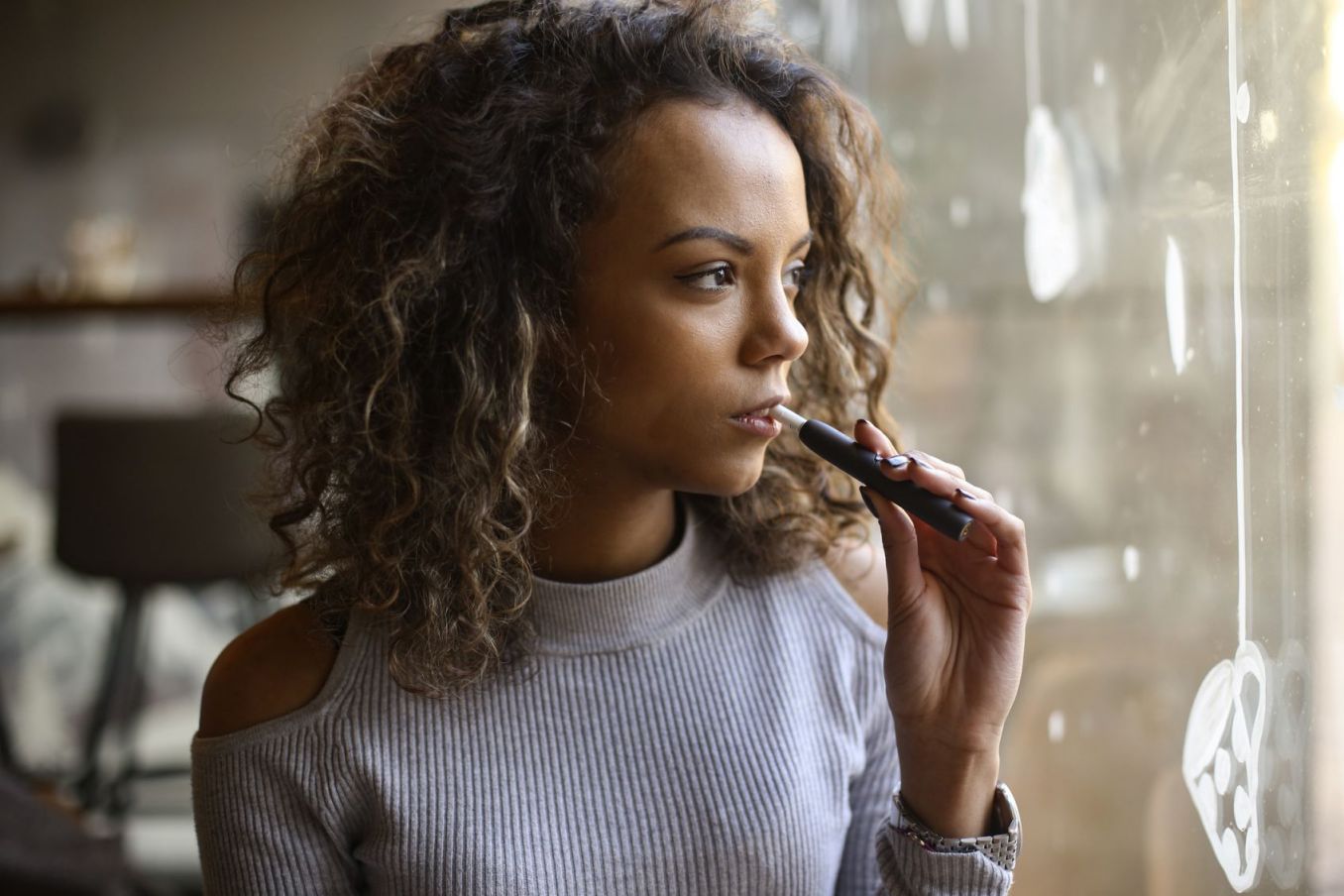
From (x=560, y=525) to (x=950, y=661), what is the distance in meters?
0.29

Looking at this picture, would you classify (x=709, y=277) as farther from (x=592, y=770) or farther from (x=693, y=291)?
(x=592, y=770)

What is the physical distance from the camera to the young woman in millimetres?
826

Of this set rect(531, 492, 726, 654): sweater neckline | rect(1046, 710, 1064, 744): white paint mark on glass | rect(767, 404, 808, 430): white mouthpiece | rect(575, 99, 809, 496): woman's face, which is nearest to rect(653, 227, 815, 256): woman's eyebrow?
rect(575, 99, 809, 496): woman's face

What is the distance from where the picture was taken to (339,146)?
0.90 metres

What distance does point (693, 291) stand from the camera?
31.9 inches

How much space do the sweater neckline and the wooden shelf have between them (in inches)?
75.4

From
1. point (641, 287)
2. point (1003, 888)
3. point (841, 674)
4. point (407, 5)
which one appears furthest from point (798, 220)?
point (407, 5)

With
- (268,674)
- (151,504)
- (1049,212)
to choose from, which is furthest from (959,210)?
(151,504)

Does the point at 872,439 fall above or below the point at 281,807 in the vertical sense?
above

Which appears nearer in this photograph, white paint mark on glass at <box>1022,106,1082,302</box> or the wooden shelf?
white paint mark on glass at <box>1022,106,1082,302</box>

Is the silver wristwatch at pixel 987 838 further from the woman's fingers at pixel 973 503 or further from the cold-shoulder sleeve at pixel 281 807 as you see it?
the cold-shoulder sleeve at pixel 281 807

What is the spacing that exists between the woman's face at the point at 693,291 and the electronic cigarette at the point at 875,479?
34 millimetres

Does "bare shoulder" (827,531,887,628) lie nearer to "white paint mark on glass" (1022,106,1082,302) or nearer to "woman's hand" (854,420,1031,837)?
"woman's hand" (854,420,1031,837)

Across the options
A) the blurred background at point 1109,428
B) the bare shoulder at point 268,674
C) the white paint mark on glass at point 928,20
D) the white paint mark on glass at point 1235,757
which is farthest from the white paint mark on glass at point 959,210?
the bare shoulder at point 268,674
